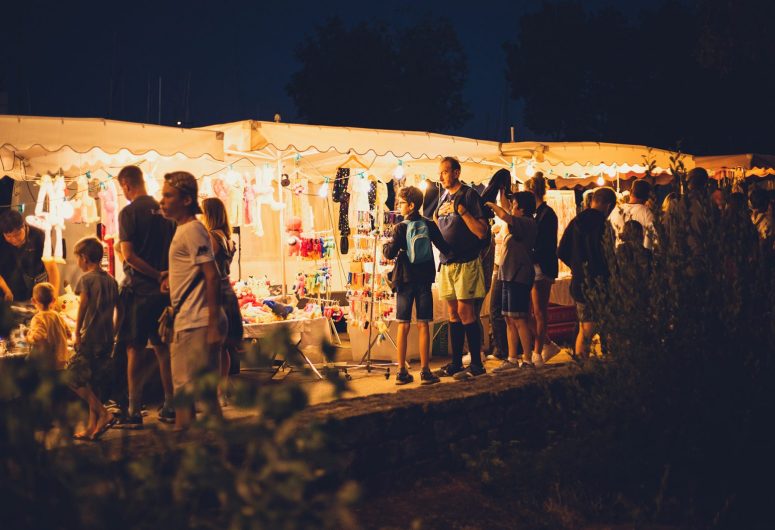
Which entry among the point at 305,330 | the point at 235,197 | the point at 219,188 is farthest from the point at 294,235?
the point at 305,330

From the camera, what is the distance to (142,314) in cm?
577

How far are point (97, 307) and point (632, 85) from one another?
33.9 metres

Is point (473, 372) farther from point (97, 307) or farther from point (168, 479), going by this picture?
point (168, 479)

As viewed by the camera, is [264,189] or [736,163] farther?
[736,163]

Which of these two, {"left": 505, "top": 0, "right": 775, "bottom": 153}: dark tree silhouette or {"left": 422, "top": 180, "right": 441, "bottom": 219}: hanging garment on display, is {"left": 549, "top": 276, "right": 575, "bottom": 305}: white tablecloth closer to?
{"left": 422, "top": 180, "right": 441, "bottom": 219}: hanging garment on display

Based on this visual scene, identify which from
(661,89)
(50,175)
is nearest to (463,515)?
(50,175)

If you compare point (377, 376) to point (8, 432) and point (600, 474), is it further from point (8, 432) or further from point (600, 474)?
point (8, 432)

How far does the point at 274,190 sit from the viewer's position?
33.6 feet

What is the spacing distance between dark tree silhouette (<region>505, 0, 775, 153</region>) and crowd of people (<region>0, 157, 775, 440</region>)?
21.6m

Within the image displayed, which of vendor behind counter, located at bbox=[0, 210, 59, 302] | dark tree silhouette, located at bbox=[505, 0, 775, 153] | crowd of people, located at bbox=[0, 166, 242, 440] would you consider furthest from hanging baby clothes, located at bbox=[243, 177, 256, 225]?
dark tree silhouette, located at bbox=[505, 0, 775, 153]

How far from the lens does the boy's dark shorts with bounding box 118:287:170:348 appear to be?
5750 mm

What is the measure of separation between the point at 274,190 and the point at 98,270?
430 cm

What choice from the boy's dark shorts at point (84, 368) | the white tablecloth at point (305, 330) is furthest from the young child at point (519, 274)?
the boy's dark shorts at point (84, 368)

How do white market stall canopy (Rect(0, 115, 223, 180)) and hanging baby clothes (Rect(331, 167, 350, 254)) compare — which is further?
hanging baby clothes (Rect(331, 167, 350, 254))
